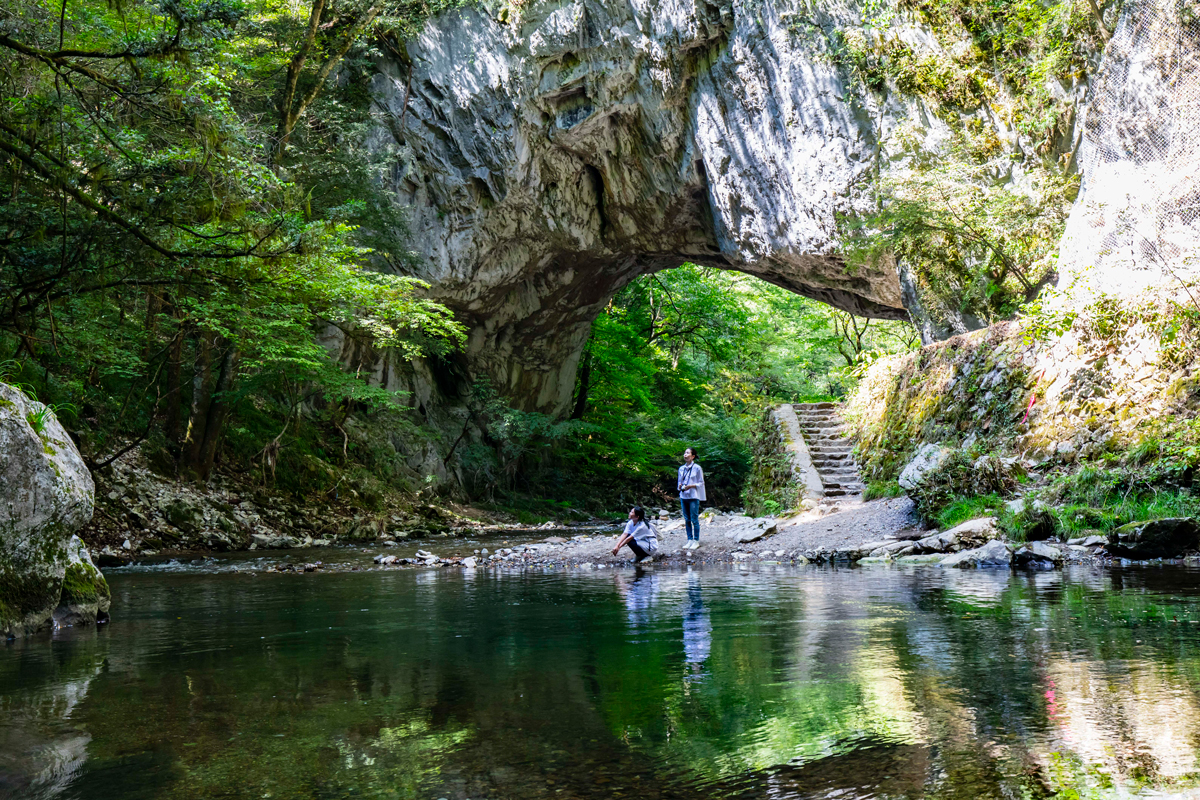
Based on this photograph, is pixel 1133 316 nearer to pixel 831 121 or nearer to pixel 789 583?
pixel 789 583

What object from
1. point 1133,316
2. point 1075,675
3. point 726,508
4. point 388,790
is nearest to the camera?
point 388,790

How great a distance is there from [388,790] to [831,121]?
16935mm

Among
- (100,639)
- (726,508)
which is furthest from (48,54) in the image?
(726,508)

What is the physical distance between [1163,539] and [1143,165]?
5.85 metres

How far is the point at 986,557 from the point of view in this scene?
25.3 feet

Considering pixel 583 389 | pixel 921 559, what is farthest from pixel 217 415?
pixel 583 389

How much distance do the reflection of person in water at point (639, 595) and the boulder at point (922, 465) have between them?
143 inches

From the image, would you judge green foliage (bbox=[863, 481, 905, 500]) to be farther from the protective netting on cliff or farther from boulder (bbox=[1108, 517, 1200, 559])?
the protective netting on cliff

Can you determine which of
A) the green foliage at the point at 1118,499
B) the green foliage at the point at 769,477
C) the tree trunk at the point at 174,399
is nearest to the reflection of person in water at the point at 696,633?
the green foliage at the point at 1118,499

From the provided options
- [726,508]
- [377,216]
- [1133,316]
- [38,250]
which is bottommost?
[726,508]

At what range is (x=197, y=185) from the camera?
6.83 meters

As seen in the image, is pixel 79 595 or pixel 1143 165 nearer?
pixel 79 595

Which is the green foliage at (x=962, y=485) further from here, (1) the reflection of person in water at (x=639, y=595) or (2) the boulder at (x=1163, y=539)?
(1) the reflection of person in water at (x=639, y=595)

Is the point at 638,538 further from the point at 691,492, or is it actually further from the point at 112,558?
the point at 112,558
